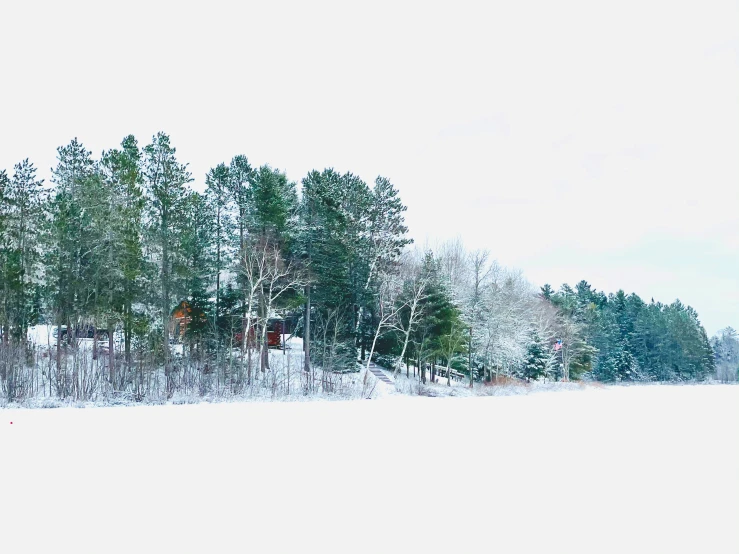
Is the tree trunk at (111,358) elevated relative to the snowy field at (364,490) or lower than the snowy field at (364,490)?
elevated

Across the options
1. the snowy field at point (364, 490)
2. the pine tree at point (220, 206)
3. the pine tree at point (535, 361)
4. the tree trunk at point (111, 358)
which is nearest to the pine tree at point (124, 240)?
the tree trunk at point (111, 358)

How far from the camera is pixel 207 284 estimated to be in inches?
1304

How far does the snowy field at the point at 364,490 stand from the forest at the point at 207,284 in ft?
41.3

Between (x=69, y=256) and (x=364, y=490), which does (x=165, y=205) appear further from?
(x=364, y=490)

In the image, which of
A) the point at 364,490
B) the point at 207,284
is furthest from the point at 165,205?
the point at 364,490

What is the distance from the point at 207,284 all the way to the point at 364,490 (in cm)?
2731

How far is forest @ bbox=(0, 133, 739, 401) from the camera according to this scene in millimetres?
26953

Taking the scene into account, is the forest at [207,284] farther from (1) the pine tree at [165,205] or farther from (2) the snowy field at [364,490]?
Result: (2) the snowy field at [364,490]

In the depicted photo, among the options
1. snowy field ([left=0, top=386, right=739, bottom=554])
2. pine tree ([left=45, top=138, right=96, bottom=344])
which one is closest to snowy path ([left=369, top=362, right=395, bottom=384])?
pine tree ([left=45, top=138, right=96, bottom=344])

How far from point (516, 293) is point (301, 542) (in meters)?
52.5

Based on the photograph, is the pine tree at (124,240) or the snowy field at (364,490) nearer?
the snowy field at (364,490)

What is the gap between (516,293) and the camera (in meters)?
55.8

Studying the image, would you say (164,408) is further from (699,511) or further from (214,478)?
(699,511)

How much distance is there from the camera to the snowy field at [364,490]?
5.69 m
